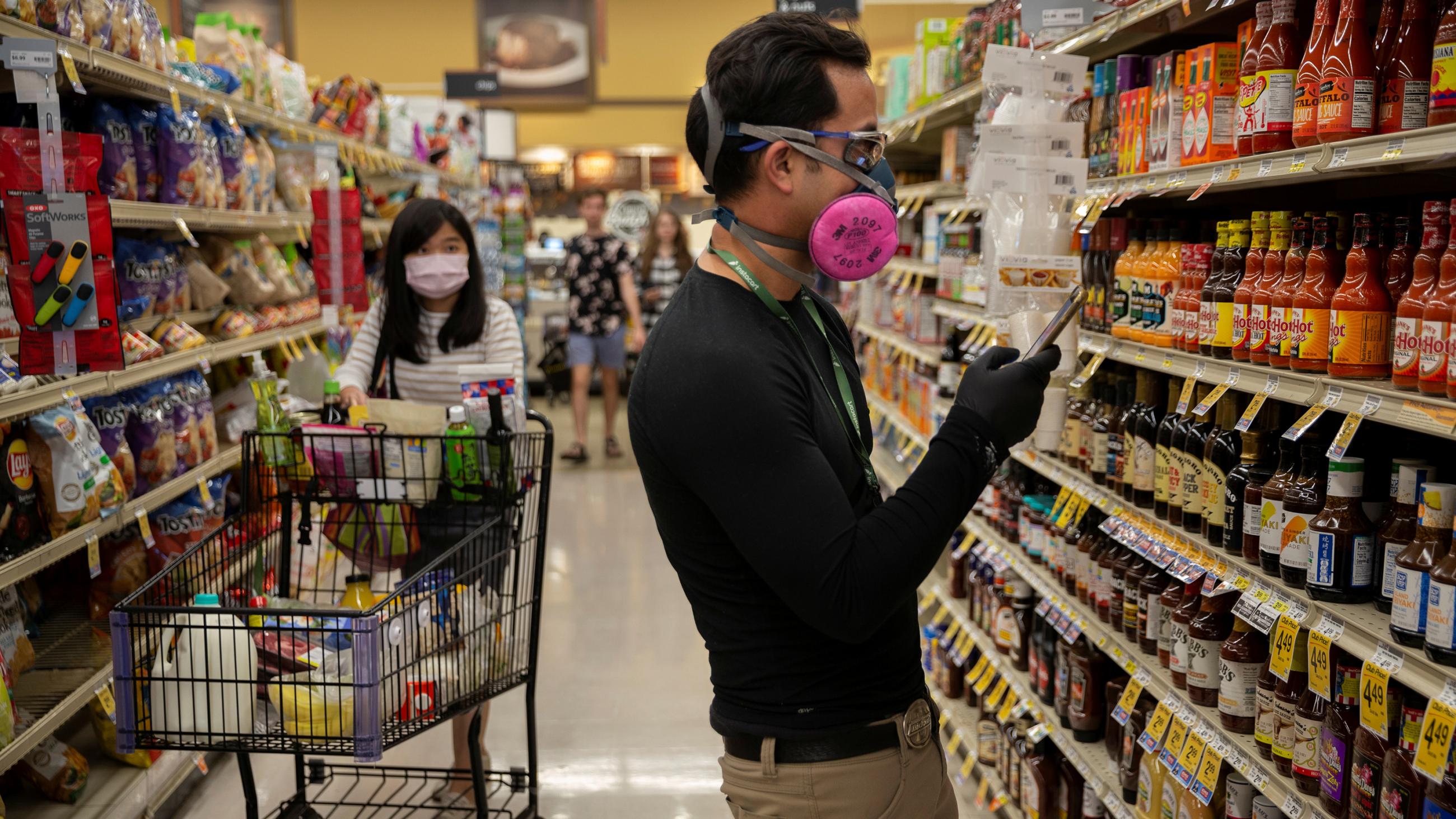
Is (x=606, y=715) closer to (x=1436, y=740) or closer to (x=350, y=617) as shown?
(x=350, y=617)

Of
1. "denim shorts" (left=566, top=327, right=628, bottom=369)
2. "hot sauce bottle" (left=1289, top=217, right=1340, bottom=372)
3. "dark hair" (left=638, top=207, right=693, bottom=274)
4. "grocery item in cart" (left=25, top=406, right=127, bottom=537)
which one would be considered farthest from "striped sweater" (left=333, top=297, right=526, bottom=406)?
"dark hair" (left=638, top=207, right=693, bottom=274)

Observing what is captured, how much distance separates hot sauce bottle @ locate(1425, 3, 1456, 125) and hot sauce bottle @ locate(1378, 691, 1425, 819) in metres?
0.85

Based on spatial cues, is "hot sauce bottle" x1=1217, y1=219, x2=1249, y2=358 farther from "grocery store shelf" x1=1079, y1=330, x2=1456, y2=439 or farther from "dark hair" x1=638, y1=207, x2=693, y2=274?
"dark hair" x1=638, y1=207, x2=693, y2=274

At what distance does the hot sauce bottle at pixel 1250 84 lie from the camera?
6.61 ft

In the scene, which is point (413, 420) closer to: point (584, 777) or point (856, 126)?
point (584, 777)

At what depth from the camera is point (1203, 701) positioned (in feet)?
7.48

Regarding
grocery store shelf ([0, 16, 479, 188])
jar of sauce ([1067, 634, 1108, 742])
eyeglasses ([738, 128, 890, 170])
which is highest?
grocery store shelf ([0, 16, 479, 188])

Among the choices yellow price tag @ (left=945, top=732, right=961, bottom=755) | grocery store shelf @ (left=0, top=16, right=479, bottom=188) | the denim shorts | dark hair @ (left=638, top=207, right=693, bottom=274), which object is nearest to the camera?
grocery store shelf @ (left=0, top=16, right=479, bottom=188)

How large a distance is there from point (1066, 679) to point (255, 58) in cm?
378

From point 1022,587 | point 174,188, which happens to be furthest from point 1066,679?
point 174,188

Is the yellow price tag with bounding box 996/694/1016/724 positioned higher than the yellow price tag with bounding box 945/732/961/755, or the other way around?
the yellow price tag with bounding box 996/694/1016/724

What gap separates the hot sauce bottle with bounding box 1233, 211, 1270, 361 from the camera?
2059 millimetres

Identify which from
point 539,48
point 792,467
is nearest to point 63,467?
point 792,467

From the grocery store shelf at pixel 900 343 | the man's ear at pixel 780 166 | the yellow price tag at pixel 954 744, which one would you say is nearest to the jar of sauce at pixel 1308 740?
the man's ear at pixel 780 166
